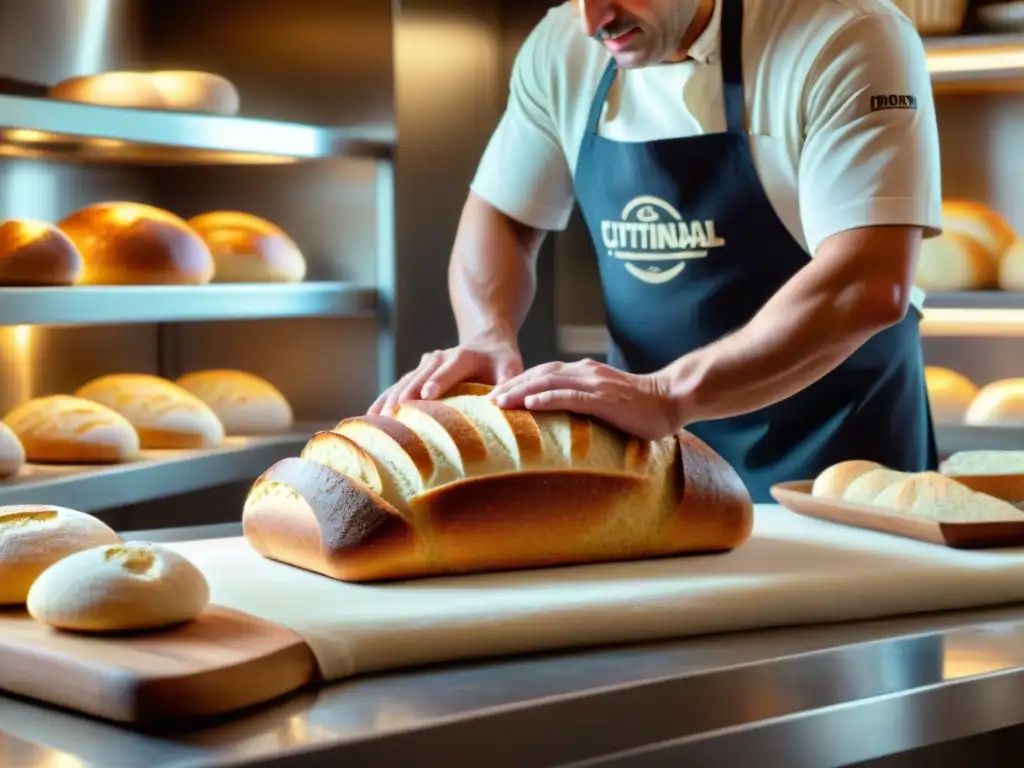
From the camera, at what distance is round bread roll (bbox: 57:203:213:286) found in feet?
9.06

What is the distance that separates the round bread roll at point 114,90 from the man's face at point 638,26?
1.25m

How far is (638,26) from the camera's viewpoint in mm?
1847

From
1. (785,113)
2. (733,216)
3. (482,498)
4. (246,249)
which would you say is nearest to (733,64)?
(785,113)

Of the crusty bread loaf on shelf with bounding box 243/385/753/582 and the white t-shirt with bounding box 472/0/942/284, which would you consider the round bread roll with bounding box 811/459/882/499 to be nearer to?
the crusty bread loaf on shelf with bounding box 243/385/753/582

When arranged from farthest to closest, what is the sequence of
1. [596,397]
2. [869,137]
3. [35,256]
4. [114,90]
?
[114,90] < [35,256] < [869,137] < [596,397]

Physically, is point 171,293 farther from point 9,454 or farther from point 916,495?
point 916,495

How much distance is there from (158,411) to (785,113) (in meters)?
1.45

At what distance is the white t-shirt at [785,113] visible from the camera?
175 cm

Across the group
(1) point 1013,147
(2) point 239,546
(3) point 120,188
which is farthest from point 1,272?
(1) point 1013,147

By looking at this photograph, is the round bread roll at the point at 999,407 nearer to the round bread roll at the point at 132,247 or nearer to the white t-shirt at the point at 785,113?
the white t-shirt at the point at 785,113

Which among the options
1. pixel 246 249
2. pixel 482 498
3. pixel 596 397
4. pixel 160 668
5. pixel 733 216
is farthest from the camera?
pixel 246 249

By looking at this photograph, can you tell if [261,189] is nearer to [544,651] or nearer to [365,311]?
[365,311]

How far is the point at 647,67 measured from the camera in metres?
2.03

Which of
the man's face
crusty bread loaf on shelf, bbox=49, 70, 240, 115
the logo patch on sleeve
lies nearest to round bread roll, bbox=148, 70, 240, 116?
crusty bread loaf on shelf, bbox=49, 70, 240, 115
